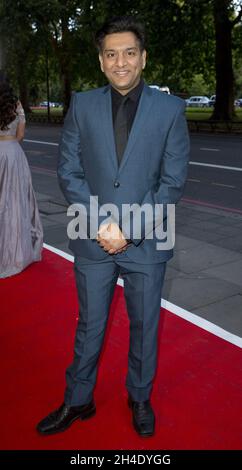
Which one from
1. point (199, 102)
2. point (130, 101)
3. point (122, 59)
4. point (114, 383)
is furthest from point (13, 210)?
point (199, 102)

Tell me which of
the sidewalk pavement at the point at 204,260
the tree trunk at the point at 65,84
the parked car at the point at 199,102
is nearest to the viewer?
the sidewalk pavement at the point at 204,260

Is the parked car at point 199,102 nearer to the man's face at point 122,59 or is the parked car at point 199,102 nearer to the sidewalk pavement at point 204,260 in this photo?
the sidewalk pavement at point 204,260

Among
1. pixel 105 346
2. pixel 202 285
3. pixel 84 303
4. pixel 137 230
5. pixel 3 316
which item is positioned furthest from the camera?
pixel 202 285

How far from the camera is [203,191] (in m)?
10.0

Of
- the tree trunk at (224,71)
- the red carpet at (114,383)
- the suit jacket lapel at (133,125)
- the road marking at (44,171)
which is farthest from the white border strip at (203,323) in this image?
the tree trunk at (224,71)

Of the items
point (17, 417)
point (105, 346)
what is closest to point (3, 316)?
point (105, 346)

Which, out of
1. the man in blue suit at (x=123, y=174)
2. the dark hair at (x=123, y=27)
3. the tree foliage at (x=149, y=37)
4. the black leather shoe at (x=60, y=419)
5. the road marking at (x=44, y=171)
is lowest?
the road marking at (x=44, y=171)

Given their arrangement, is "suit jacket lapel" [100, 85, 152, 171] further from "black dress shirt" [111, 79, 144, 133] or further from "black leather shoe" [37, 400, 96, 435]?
"black leather shoe" [37, 400, 96, 435]

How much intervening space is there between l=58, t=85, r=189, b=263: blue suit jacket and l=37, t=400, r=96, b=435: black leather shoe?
92 cm

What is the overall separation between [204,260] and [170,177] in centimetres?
337

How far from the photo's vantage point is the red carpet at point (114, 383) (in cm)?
271
